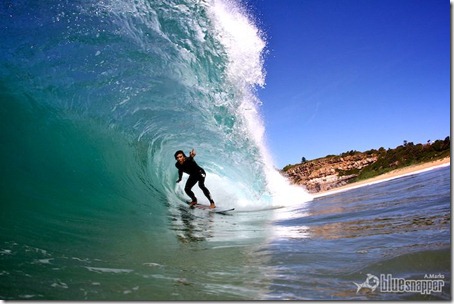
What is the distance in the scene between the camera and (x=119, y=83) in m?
4.96

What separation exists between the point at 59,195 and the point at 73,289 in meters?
2.03

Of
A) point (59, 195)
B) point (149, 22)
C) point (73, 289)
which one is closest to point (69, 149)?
point (59, 195)

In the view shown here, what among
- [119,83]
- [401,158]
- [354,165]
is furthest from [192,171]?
[354,165]

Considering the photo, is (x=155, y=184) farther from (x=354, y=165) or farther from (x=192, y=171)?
(x=354, y=165)

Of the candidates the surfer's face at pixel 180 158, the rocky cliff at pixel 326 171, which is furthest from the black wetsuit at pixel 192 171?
the rocky cliff at pixel 326 171

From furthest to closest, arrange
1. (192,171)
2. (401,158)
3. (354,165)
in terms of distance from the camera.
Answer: (354,165), (401,158), (192,171)

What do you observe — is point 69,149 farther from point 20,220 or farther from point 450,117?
point 450,117

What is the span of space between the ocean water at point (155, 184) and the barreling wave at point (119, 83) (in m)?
0.02

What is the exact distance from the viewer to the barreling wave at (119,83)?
Answer: 4.23 m

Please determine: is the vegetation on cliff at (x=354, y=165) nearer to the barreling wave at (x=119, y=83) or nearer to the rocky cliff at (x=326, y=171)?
the rocky cliff at (x=326, y=171)

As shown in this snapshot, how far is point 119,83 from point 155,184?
181 cm

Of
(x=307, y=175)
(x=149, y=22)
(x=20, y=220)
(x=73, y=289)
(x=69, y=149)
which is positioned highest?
(x=307, y=175)

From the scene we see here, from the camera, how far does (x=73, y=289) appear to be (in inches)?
64.7

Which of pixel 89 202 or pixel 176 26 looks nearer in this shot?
pixel 89 202
